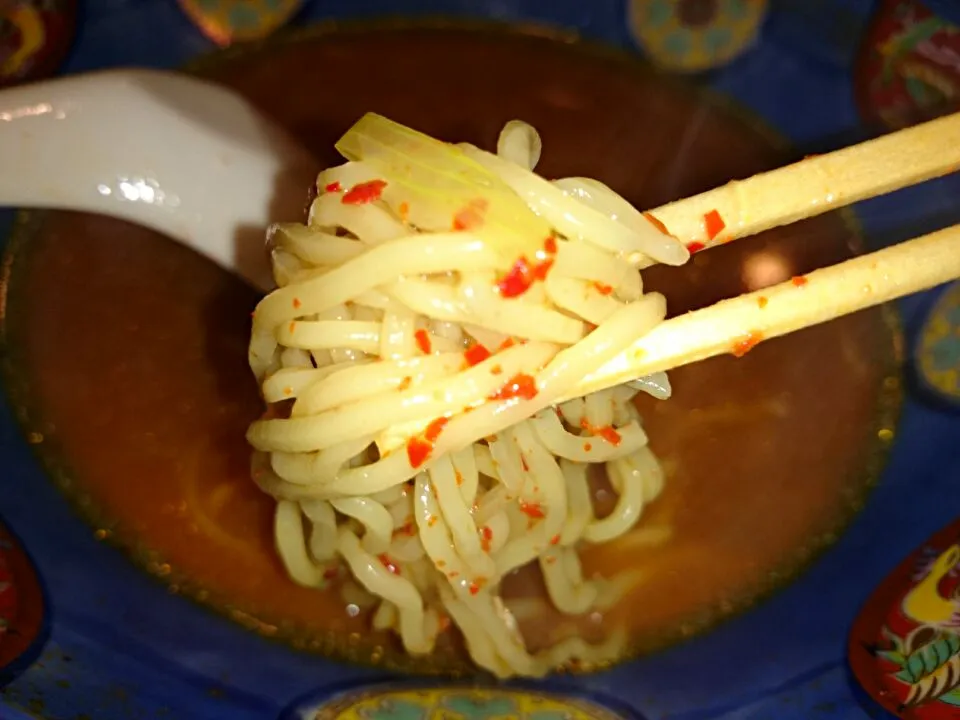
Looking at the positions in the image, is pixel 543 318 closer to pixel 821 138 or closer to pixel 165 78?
pixel 165 78

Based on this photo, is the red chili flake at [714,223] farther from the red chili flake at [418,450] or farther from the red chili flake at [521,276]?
the red chili flake at [418,450]

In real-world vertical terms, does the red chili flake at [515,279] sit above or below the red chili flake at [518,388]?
above

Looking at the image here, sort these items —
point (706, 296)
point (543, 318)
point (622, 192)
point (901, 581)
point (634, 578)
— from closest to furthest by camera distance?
1. point (543, 318)
2. point (901, 581)
3. point (634, 578)
4. point (706, 296)
5. point (622, 192)

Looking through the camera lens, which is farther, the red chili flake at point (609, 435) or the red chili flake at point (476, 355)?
the red chili flake at point (609, 435)

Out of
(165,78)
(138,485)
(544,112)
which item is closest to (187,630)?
(138,485)

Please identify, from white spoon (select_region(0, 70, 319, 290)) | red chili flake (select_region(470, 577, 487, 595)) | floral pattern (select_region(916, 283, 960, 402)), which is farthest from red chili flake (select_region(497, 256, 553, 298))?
floral pattern (select_region(916, 283, 960, 402))

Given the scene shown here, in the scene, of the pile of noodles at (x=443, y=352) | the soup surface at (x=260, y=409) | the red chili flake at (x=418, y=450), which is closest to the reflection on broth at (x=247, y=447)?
the soup surface at (x=260, y=409)
